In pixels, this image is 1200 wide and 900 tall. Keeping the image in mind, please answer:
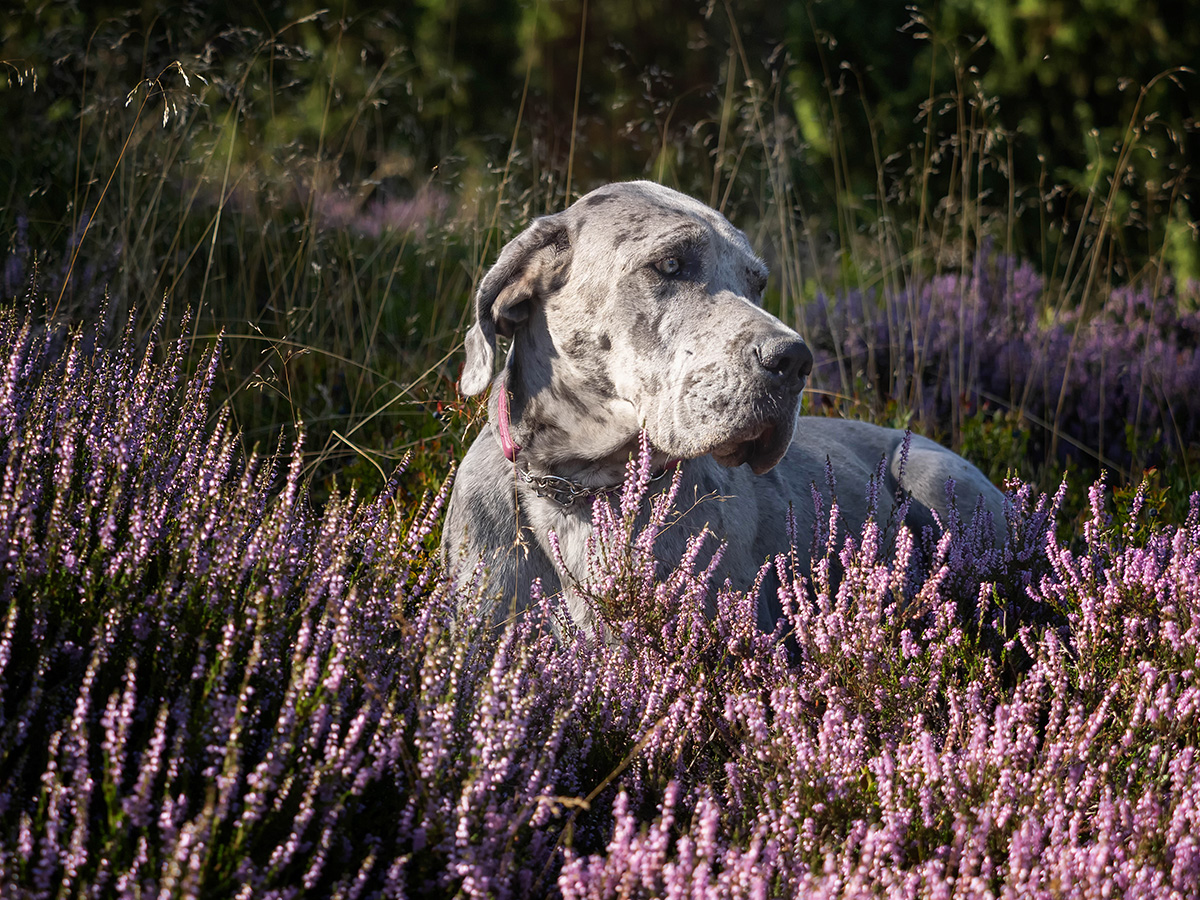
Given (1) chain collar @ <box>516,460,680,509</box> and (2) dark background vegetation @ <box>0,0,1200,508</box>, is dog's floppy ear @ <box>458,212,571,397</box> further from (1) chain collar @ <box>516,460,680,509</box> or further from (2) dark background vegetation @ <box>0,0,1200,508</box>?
(2) dark background vegetation @ <box>0,0,1200,508</box>

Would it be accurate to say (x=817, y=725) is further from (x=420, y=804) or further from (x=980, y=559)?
(x=420, y=804)

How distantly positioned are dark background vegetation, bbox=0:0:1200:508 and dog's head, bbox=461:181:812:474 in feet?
2.09

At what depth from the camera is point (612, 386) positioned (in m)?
2.90

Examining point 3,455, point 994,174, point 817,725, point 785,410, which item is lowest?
point 817,725

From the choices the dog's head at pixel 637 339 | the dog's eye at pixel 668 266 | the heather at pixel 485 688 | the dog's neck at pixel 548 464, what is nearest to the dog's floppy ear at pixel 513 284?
the dog's head at pixel 637 339

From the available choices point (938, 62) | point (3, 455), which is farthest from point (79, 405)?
point (938, 62)

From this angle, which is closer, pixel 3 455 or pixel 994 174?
pixel 3 455

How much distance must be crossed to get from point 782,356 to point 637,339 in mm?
462

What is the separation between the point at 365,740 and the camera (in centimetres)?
182

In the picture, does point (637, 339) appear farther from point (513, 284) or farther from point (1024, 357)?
point (1024, 357)

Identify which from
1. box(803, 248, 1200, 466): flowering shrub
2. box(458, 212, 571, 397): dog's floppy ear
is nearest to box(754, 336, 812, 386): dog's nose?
box(458, 212, 571, 397): dog's floppy ear

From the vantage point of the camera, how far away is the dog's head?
2.63m

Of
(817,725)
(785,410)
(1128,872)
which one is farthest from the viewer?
(785,410)

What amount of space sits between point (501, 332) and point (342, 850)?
189cm
